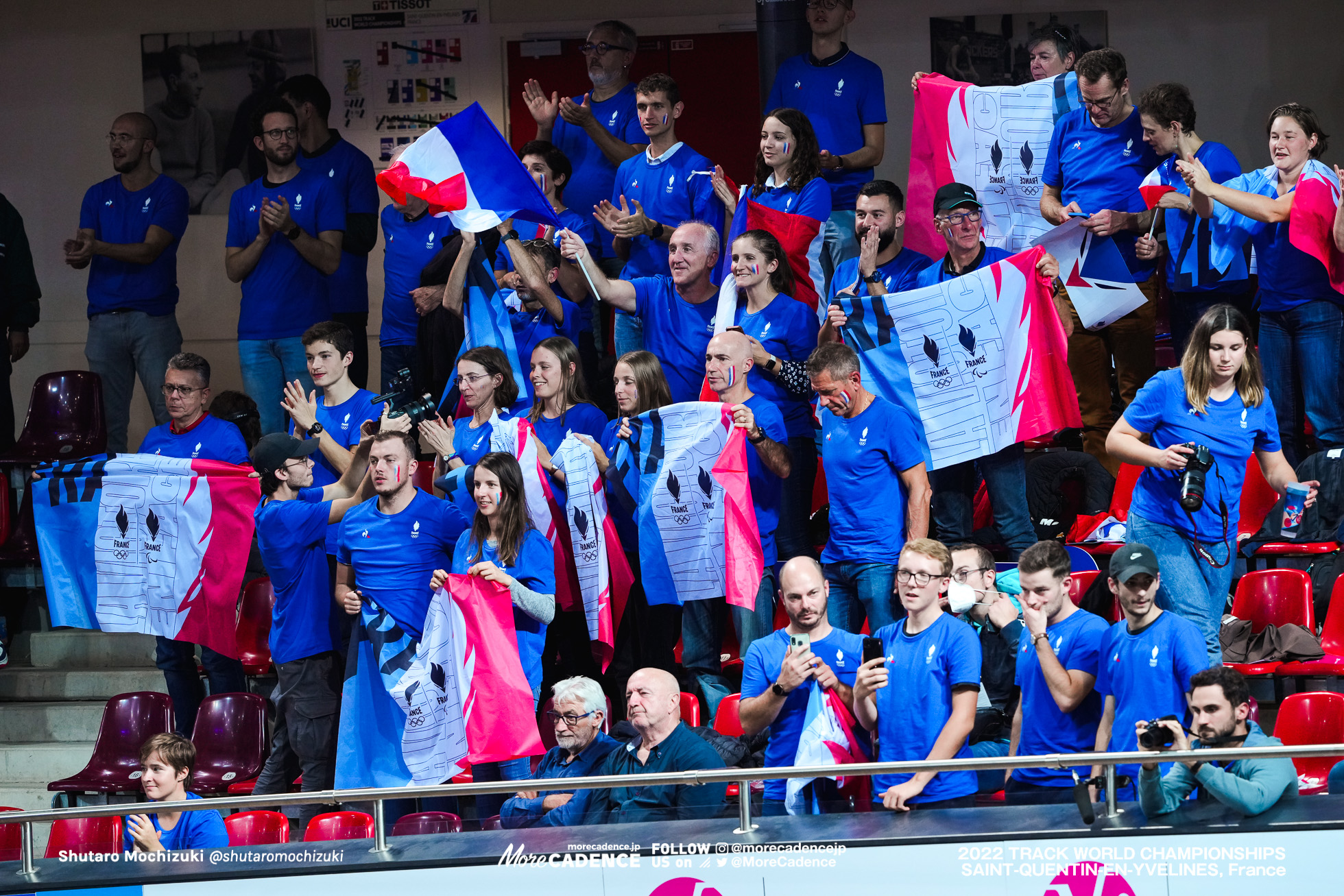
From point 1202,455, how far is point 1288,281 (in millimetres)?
2063

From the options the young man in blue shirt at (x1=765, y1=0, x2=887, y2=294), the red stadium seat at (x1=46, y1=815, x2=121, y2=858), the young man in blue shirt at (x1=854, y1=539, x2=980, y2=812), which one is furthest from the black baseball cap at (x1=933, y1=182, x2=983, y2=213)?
the red stadium seat at (x1=46, y1=815, x2=121, y2=858)

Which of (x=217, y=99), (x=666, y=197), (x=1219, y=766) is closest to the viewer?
(x=1219, y=766)

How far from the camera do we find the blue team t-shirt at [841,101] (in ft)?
29.5

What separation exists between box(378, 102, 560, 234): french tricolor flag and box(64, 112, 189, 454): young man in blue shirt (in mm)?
2670

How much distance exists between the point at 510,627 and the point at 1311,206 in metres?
4.52

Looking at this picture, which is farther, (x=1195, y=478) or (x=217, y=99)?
(x=217, y=99)

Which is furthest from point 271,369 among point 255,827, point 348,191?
point 255,827

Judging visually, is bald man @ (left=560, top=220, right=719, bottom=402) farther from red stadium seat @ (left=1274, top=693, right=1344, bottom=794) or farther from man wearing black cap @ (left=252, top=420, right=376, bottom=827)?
red stadium seat @ (left=1274, top=693, right=1344, bottom=794)

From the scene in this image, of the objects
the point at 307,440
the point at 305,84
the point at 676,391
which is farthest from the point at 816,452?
the point at 305,84

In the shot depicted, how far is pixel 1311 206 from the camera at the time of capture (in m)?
7.49

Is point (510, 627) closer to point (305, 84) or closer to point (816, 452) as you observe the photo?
point (816, 452)

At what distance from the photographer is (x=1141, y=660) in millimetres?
5277

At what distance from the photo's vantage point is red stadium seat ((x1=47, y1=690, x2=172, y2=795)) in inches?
291

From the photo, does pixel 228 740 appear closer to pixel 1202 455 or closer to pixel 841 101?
pixel 1202 455
